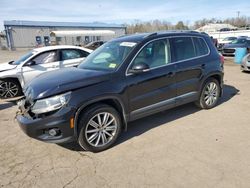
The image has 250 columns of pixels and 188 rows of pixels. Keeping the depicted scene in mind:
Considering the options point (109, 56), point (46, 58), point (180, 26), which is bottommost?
point (180, 26)

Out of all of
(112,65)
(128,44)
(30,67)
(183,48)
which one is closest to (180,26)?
(30,67)

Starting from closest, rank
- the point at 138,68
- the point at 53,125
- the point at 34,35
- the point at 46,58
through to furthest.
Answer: the point at 53,125
the point at 138,68
the point at 46,58
the point at 34,35

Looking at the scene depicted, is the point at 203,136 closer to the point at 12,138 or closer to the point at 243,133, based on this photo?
the point at 243,133

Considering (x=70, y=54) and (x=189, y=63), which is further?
(x=70, y=54)

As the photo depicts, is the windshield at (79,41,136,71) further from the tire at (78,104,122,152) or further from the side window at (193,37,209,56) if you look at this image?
the side window at (193,37,209,56)

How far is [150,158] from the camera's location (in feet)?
11.5

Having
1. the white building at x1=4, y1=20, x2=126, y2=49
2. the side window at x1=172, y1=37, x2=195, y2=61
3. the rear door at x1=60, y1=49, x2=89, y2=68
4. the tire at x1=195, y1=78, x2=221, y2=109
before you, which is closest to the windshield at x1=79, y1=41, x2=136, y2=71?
the side window at x1=172, y1=37, x2=195, y2=61

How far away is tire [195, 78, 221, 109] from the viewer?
17.4 ft

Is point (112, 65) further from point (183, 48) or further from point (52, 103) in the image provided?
point (183, 48)

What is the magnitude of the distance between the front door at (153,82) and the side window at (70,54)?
427 centimetres

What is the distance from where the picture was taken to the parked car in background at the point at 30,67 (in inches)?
278

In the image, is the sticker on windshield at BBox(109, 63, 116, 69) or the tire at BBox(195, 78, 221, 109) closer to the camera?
the sticker on windshield at BBox(109, 63, 116, 69)

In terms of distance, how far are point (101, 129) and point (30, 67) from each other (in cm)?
451

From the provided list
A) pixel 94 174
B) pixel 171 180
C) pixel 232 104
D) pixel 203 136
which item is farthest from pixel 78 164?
pixel 232 104
